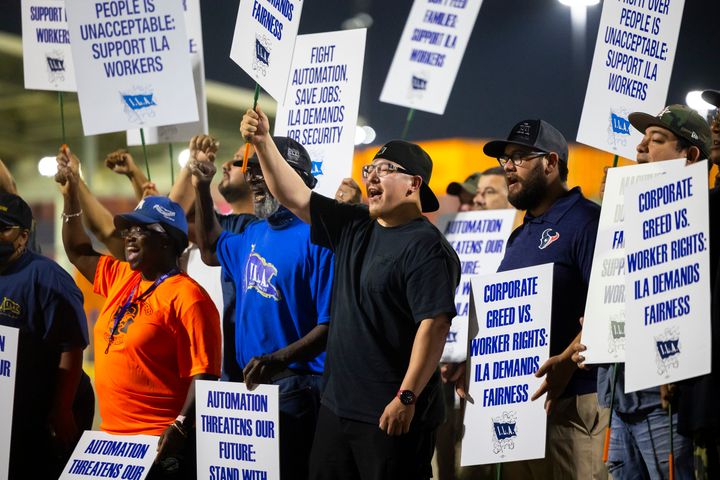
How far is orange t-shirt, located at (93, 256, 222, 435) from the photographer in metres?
4.18

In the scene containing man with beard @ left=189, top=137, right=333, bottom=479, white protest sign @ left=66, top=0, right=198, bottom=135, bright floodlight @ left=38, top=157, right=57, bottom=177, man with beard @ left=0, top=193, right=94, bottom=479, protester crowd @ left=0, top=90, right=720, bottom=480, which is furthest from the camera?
bright floodlight @ left=38, top=157, right=57, bottom=177

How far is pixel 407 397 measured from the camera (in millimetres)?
3395

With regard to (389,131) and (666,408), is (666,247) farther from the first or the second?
(389,131)

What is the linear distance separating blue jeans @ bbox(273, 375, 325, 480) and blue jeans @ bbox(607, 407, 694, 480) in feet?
3.69

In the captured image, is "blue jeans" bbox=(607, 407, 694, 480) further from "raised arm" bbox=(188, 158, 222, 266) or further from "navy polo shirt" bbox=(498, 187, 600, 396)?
"raised arm" bbox=(188, 158, 222, 266)

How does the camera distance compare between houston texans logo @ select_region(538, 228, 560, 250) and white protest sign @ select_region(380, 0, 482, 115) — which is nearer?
houston texans logo @ select_region(538, 228, 560, 250)

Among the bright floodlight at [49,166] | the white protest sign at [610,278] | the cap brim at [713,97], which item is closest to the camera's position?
the cap brim at [713,97]

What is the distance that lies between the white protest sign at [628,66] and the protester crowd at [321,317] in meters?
0.44

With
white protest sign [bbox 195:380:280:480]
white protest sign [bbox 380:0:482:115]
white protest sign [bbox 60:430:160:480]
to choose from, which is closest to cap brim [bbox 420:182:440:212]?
white protest sign [bbox 195:380:280:480]

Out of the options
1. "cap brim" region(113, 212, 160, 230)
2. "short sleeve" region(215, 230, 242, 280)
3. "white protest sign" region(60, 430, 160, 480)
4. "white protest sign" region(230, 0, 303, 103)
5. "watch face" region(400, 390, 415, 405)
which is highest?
"white protest sign" region(230, 0, 303, 103)

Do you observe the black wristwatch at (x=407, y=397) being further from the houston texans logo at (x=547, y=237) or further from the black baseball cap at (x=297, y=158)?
the black baseball cap at (x=297, y=158)

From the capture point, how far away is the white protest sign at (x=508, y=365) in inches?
140

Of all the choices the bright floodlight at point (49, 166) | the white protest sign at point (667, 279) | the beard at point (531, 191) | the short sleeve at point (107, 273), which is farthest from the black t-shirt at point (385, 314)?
the bright floodlight at point (49, 166)

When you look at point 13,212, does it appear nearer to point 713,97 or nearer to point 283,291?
point 283,291
